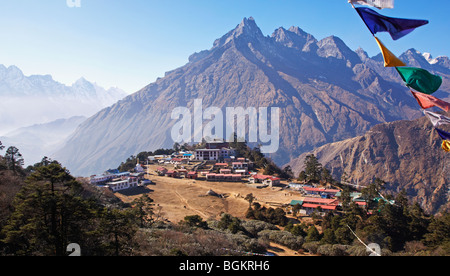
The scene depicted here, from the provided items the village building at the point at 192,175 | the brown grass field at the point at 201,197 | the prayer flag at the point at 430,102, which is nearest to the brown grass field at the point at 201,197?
the brown grass field at the point at 201,197

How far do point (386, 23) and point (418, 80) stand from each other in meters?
2.20

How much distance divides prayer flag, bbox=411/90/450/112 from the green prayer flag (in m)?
0.34

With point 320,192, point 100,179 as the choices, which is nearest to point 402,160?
point 320,192

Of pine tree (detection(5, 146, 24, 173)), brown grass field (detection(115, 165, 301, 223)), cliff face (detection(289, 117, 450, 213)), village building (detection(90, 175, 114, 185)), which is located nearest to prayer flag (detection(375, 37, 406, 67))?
brown grass field (detection(115, 165, 301, 223))

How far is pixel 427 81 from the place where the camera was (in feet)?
30.0

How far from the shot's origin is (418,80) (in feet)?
29.6

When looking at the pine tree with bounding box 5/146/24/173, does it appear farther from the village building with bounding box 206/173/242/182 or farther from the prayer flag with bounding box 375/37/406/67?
the prayer flag with bounding box 375/37/406/67

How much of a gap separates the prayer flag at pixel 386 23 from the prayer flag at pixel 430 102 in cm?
236

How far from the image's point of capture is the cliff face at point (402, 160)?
97.4 meters

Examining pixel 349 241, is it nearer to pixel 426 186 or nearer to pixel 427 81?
pixel 427 81

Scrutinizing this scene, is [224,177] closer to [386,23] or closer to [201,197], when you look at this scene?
[201,197]

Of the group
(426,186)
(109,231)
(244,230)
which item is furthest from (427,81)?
(426,186)

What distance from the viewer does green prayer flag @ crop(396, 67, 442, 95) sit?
902 cm

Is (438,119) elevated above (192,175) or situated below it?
above
